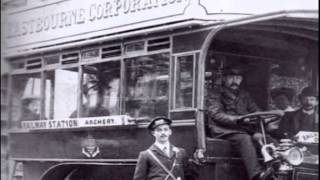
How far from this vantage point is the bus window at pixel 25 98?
632 cm

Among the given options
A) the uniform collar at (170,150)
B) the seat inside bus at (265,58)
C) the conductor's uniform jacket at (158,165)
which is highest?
the seat inside bus at (265,58)

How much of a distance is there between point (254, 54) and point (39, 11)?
215 centimetres

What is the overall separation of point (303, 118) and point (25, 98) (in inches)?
110

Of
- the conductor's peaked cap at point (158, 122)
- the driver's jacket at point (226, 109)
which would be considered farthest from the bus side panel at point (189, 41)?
the conductor's peaked cap at point (158, 122)

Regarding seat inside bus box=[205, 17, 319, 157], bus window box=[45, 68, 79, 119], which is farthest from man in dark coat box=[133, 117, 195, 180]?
bus window box=[45, 68, 79, 119]

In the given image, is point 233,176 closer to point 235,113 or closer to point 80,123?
point 235,113

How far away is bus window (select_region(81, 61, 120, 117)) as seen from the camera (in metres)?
5.47

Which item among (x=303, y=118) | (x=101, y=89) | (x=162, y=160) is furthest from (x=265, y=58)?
(x=101, y=89)

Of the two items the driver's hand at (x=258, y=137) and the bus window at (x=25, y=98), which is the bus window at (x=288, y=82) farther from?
the bus window at (x=25, y=98)

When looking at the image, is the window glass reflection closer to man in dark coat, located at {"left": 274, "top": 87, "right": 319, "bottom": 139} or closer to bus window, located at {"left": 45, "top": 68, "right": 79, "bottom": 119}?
bus window, located at {"left": 45, "top": 68, "right": 79, "bottom": 119}

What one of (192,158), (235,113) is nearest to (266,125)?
(235,113)

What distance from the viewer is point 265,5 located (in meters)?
4.84

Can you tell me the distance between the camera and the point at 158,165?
15.8ft

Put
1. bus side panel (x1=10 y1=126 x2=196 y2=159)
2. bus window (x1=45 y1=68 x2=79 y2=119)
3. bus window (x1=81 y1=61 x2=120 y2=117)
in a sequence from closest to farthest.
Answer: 1. bus side panel (x1=10 y1=126 x2=196 y2=159)
2. bus window (x1=81 y1=61 x2=120 y2=117)
3. bus window (x1=45 y1=68 x2=79 y2=119)
